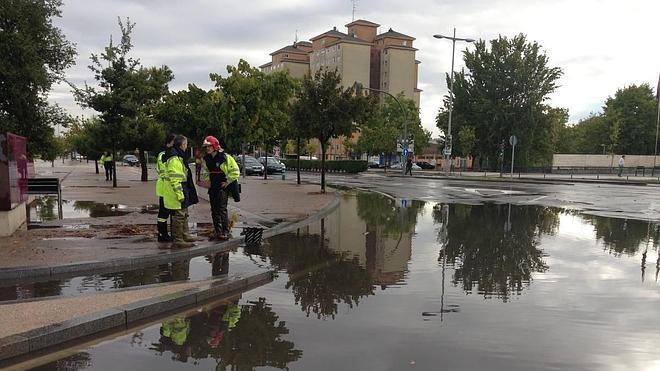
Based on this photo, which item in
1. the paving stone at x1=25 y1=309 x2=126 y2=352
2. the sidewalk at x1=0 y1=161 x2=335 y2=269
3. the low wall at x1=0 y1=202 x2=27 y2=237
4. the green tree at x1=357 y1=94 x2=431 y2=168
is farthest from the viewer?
the green tree at x1=357 y1=94 x2=431 y2=168

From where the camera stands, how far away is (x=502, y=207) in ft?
55.0

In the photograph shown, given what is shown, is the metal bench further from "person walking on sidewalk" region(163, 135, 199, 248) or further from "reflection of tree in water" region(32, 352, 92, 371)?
"reflection of tree in water" region(32, 352, 92, 371)

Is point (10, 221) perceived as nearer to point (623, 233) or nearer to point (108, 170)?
point (623, 233)

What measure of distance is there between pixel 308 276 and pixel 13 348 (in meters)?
3.75

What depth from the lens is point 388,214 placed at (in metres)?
14.5

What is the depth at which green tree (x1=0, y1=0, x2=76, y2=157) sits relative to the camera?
13.1 meters

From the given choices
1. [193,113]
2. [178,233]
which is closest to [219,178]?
[178,233]

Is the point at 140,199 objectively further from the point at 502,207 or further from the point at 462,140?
the point at 462,140

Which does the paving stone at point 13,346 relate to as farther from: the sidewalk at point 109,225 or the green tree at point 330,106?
the green tree at point 330,106

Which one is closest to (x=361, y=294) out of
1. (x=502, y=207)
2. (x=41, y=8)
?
(x=502, y=207)

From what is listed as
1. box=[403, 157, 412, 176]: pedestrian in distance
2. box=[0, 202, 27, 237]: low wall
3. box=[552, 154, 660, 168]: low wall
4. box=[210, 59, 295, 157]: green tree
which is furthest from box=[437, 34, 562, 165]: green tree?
box=[0, 202, 27, 237]: low wall

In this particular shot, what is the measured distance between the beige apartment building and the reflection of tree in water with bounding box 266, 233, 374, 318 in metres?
91.5

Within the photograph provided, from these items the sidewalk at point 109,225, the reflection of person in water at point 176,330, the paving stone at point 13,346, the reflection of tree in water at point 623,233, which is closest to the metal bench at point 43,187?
the sidewalk at point 109,225

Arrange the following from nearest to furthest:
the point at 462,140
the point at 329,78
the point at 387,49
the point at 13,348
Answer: the point at 13,348
the point at 329,78
the point at 462,140
the point at 387,49
